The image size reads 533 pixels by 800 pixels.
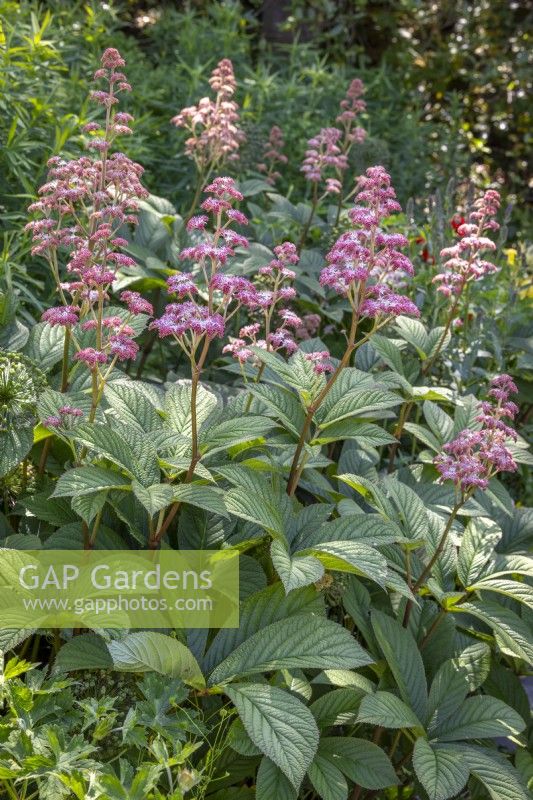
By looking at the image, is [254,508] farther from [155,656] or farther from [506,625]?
[506,625]

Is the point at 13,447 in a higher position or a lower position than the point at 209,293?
lower

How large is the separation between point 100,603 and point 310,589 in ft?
1.42

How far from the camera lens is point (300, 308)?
132 inches

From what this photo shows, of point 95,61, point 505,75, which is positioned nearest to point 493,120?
point 505,75

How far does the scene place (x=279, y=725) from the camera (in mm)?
1706

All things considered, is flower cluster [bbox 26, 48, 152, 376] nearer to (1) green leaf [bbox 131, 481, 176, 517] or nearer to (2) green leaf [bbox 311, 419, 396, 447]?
(1) green leaf [bbox 131, 481, 176, 517]

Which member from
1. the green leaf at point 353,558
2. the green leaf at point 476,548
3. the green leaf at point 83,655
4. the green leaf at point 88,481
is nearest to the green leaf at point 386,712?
the green leaf at point 353,558

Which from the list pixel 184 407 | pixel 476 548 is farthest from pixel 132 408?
pixel 476 548

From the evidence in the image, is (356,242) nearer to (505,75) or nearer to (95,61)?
(95,61)

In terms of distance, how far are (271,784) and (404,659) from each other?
0.43 meters

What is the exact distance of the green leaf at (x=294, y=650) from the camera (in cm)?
179

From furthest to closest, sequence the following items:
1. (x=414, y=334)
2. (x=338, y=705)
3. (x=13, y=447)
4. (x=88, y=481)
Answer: (x=414, y=334) < (x=13, y=447) < (x=338, y=705) < (x=88, y=481)

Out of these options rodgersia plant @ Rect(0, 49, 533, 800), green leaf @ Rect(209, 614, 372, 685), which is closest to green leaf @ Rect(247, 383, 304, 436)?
rodgersia plant @ Rect(0, 49, 533, 800)

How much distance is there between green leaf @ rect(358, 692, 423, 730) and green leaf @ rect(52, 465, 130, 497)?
2.03ft
